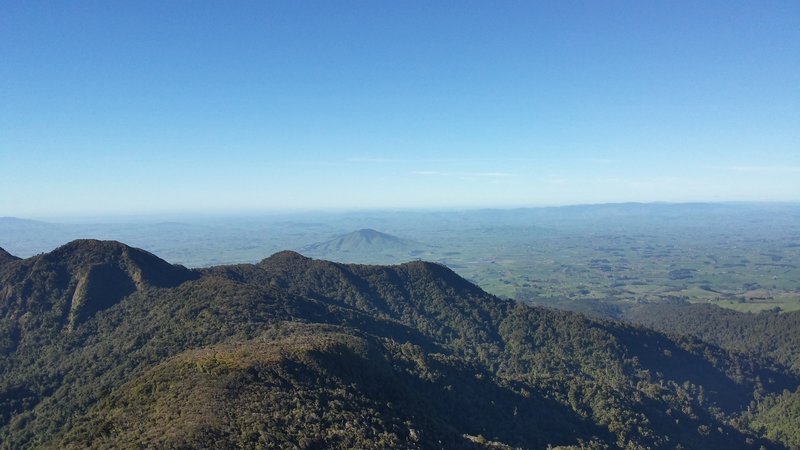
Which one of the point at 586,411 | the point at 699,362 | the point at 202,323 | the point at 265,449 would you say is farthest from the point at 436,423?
the point at 699,362

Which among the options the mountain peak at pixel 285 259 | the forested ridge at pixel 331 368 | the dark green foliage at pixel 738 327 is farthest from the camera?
the mountain peak at pixel 285 259

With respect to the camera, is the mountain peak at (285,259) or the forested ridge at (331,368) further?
the mountain peak at (285,259)

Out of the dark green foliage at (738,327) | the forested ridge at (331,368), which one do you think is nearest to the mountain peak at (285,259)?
the forested ridge at (331,368)

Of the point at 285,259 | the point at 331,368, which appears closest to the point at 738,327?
the point at 285,259

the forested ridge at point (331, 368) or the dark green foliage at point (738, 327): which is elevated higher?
the forested ridge at point (331, 368)

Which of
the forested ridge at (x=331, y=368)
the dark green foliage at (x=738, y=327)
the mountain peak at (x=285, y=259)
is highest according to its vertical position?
the mountain peak at (x=285, y=259)

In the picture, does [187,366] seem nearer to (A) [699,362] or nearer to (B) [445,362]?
(B) [445,362]

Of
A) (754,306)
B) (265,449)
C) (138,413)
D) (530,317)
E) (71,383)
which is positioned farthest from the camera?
(754,306)

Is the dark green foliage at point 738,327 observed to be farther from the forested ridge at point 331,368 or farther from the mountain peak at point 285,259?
the mountain peak at point 285,259

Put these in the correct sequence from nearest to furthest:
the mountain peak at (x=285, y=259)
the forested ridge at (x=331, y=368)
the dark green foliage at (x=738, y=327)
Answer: the forested ridge at (x=331, y=368) → the dark green foliage at (x=738, y=327) → the mountain peak at (x=285, y=259)
